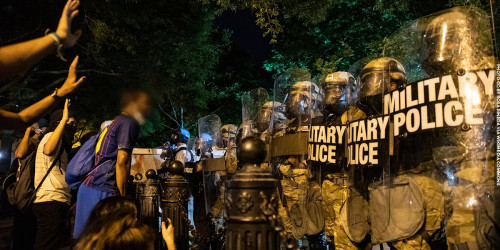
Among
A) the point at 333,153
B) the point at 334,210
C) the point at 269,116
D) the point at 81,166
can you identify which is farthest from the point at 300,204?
the point at 81,166

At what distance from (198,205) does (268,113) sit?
2585mm

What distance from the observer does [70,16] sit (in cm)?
228

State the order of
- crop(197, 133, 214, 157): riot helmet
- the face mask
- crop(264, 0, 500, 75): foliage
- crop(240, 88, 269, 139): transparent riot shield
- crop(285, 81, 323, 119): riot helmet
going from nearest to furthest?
1. the face mask
2. crop(285, 81, 323, 119): riot helmet
3. crop(240, 88, 269, 139): transparent riot shield
4. crop(197, 133, 214, 157): riot helmet
5. crop(264, 0, 500, 75): foliage

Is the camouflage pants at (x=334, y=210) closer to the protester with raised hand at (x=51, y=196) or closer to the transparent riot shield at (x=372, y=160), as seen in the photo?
the transparent riot shield at (x=372, y=160)

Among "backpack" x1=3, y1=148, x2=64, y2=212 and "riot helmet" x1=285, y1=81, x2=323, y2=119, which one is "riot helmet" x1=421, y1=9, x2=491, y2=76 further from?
"backpack" x1=3, y1=148, x2=64, y2=212

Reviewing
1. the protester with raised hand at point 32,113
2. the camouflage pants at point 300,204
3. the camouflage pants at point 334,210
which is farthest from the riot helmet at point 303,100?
the protester with raised hand at point 32,113

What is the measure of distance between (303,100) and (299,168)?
111 centimetres

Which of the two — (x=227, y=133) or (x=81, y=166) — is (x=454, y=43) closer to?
(x=81, y=166)

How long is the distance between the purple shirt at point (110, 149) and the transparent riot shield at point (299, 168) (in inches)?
107

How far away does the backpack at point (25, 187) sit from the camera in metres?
4.43

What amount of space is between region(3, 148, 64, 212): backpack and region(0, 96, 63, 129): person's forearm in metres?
2.14

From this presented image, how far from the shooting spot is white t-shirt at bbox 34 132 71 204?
445 cm

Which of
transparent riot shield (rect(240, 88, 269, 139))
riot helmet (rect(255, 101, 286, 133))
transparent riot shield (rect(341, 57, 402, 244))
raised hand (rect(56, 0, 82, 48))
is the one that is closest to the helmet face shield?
Result: transparent riot shield (rect(341, 57, 402, 244))

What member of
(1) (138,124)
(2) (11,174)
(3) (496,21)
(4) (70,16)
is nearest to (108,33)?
(2) (11,174)
